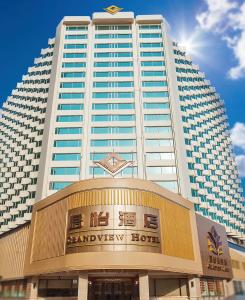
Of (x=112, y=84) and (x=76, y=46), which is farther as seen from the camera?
(x=76, y=46)

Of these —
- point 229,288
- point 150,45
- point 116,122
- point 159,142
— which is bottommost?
point 229,288

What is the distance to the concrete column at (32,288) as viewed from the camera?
40906 mm

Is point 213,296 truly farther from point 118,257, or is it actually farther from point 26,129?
point 26,129

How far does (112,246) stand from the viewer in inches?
1314


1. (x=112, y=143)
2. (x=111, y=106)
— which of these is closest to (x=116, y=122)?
(x=111, y=106)

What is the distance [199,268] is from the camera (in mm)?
42500

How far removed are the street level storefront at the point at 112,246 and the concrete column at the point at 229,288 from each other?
6.55m

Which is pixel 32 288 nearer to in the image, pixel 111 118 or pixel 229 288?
pixel 229 288

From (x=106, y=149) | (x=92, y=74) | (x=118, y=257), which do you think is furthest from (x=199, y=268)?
(x=92, y=74)

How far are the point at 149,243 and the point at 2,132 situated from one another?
70.0 m

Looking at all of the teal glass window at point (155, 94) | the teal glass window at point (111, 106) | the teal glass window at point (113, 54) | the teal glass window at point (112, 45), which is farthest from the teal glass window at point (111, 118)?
the teal glass window at point (112, 45)

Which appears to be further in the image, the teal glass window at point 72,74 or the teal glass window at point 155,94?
the teal glass window at point 72,74

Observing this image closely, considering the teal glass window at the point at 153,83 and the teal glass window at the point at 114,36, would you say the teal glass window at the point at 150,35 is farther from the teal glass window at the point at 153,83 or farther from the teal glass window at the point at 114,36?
the teal glass window at the point at 153,83

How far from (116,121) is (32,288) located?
131 feet
